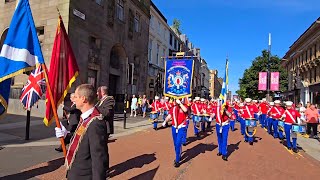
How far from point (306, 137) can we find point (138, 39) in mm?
18616

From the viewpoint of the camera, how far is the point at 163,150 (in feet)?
33.0

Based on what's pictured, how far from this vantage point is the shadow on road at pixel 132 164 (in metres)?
7.04

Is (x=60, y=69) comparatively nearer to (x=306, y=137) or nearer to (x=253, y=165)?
(x=253, y=165)

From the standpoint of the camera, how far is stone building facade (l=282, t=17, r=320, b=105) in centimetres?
3753

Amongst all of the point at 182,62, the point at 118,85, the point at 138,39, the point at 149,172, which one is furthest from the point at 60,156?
the point at 138,39

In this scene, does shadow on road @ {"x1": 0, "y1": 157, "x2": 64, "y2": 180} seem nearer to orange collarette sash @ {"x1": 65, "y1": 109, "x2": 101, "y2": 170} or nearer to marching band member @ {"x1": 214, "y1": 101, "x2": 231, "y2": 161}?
orange collarette sash @ {"x1": 65, "y1": 109, "x2": 101, "y2": 170}

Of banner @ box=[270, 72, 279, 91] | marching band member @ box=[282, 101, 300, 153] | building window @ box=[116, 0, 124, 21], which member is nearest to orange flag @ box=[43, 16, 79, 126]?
marching band member @ box=[282, 101, 300, 153]

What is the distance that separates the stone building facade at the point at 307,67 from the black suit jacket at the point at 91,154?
3563cm

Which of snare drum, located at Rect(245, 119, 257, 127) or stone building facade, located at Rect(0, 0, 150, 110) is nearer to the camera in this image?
snare drum, located at Rect(245, 119, 257, 127)

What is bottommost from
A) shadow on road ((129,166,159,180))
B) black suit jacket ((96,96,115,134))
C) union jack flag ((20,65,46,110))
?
shadow on road ((129,166,159,180))

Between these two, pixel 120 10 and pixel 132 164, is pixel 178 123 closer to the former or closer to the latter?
pixel 132 164

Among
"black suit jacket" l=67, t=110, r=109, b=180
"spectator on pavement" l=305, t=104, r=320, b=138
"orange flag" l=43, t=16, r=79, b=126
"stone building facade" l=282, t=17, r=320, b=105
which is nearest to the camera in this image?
"black suit jacket" l=67, t=110, r=109, b=180

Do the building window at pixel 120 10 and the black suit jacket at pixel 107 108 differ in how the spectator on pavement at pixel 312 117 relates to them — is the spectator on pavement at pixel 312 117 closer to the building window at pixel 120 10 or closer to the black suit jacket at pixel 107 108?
the black suit jacket at pixel 107 108

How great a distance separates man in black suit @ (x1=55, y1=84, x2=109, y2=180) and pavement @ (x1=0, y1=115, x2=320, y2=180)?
3.43 meters
